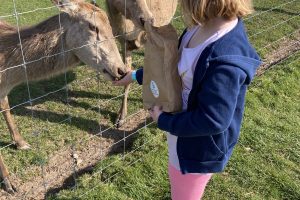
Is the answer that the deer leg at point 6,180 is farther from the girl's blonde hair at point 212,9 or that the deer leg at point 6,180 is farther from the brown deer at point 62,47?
the girl's blonde hair at point 212,9

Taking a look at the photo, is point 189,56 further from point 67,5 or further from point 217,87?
point 67,5

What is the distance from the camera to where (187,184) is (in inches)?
101

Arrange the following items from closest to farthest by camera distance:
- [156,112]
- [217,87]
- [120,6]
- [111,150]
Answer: [217,87] → [156,112] → [111,150] → [120,6]

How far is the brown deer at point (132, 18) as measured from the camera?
4.24 m

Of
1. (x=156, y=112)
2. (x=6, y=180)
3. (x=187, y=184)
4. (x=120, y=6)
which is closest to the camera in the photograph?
(x=156, y=112)

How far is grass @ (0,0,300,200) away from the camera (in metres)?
3.71

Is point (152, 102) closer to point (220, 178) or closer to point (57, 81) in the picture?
point (220, 178)

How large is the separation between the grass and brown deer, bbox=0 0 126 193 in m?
0.32

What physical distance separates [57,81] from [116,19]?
4.87ft

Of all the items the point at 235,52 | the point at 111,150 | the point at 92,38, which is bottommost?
the point at 111,150

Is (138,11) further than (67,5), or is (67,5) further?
(138,11)

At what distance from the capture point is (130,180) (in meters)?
3.71

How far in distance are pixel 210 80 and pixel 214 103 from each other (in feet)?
0.38

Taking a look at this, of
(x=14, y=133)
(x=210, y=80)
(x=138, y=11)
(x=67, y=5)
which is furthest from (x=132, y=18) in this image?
(x=210, y=80)
